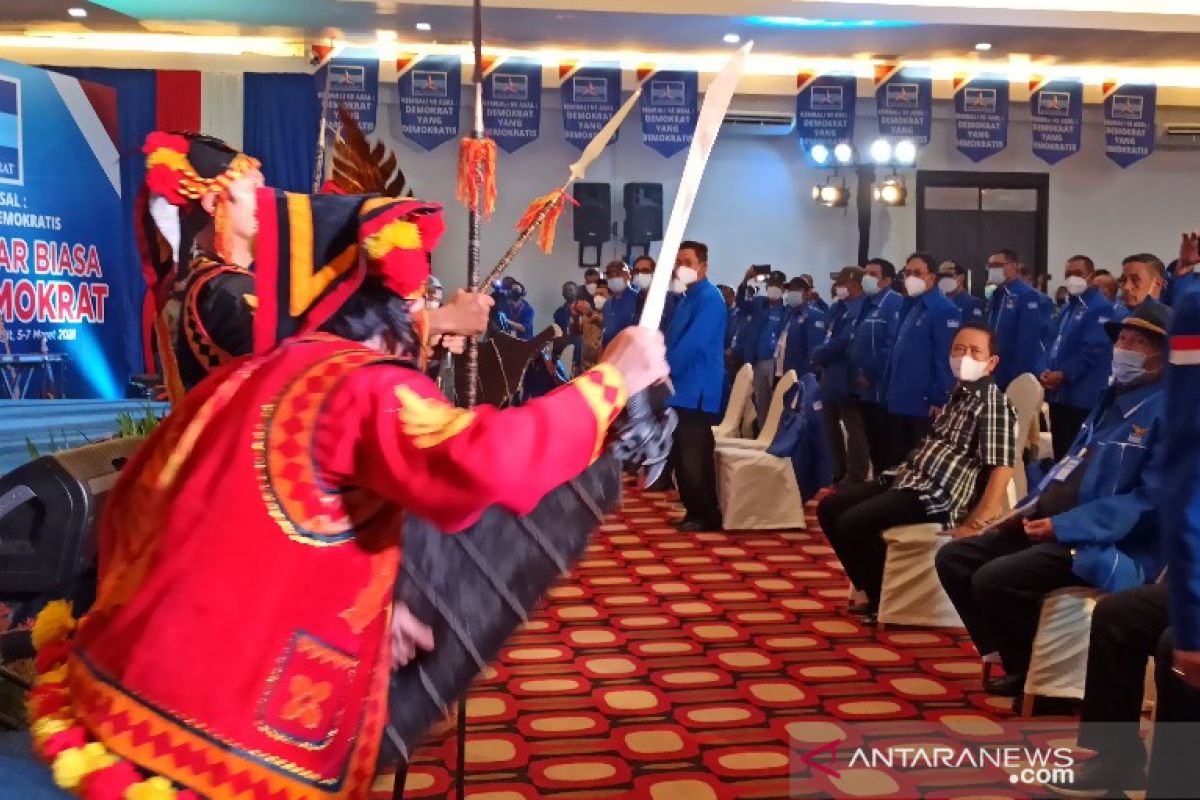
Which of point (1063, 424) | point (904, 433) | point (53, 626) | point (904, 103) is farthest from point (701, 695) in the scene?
point (904, 103)

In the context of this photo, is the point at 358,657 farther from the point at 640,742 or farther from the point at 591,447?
the point at 640,742

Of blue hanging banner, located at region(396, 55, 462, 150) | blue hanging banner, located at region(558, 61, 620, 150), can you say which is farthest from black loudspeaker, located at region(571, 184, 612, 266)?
blue hanging banner, located at region(396, 55, 462, 150)

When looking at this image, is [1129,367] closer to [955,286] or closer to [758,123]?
[955,286]

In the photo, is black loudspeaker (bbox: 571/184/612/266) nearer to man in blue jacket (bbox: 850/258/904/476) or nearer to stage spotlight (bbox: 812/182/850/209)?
stage spotlight (bbox: 812/182/850/209)

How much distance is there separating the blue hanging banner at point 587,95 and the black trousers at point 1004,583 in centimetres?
808

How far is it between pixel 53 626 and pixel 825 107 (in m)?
10.5

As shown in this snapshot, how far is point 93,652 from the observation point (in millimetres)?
1196

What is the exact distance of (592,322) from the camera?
1112 cm

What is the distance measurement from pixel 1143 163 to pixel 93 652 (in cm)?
1498

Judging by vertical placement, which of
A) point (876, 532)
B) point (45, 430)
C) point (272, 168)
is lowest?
point (876, 532)

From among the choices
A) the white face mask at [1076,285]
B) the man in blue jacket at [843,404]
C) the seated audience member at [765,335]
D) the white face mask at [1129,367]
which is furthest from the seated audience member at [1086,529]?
the seated audience member at [765,335]

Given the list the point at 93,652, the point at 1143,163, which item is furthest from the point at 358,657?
the point at 1143,163

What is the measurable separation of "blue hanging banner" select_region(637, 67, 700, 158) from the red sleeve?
9955mm

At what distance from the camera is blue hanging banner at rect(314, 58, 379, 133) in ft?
34.1
